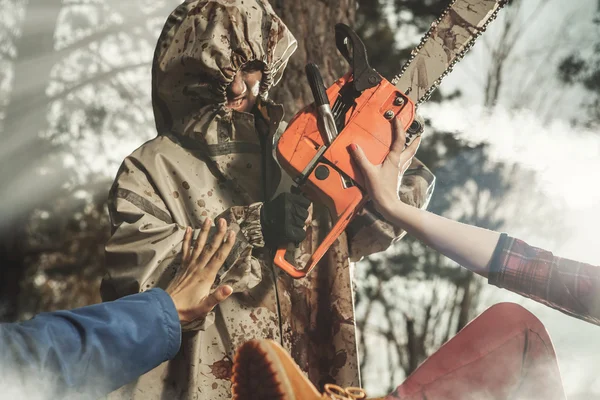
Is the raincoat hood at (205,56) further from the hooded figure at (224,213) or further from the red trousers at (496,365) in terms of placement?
the red trousers at (496,365)

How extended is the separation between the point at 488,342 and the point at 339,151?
13.9 inches

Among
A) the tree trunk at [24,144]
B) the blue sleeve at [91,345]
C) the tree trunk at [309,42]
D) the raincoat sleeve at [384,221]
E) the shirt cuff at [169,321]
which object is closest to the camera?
the blue sleeve at [91,345]

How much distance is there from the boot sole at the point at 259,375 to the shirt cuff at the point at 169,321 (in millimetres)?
95

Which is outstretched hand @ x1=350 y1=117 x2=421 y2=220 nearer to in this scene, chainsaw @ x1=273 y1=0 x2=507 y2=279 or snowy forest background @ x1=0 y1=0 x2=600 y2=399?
chainsaw @ x1=273 y1=0 x2=507 y2=279

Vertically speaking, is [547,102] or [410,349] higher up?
[547,102]

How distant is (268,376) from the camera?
3.14ft

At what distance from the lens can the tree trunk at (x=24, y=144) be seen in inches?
49.9

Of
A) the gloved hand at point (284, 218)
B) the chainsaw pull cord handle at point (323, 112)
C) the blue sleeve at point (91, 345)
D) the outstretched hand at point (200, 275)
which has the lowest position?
the blue sleeve at point (91, 345)

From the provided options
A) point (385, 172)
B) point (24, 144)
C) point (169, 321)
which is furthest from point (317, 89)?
point (24, 144)

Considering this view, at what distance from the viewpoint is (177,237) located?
3.51 ft

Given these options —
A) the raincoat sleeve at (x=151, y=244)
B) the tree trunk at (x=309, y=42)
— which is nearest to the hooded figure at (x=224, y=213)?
the raincoat sleeve at (x=151, y=244)

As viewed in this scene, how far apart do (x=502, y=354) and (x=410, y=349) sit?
0.88ft

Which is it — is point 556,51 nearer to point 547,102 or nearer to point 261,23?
point 547,102

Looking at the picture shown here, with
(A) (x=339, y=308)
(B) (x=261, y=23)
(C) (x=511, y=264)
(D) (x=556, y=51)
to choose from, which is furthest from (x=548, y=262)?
(B) (x=261, y=23)
